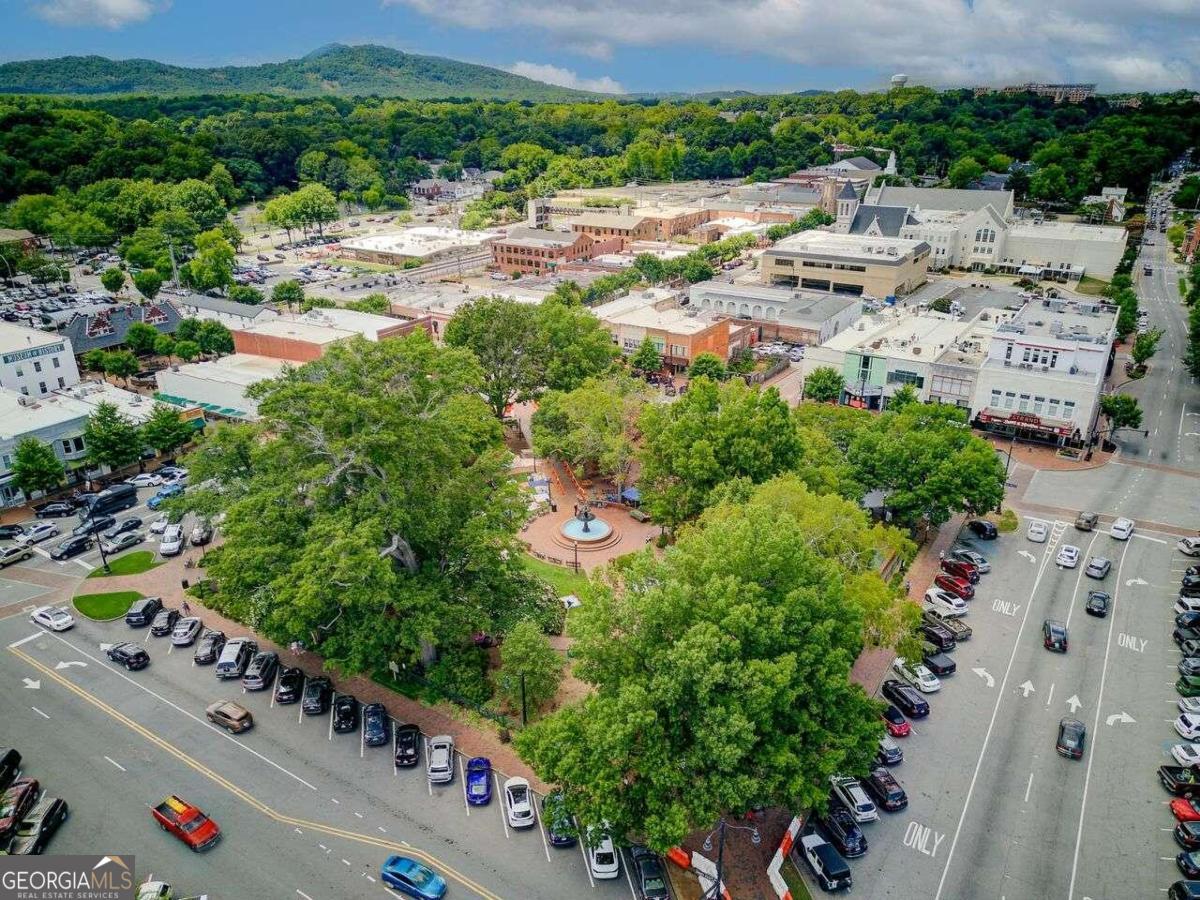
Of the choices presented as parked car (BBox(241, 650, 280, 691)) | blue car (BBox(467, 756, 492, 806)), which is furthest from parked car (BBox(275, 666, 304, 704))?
blue car (BBox(467, 756, 492, 806))

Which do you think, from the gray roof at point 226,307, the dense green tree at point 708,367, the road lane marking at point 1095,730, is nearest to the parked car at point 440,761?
the road lane marking at point 1095,730

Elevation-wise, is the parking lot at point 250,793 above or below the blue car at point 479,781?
below

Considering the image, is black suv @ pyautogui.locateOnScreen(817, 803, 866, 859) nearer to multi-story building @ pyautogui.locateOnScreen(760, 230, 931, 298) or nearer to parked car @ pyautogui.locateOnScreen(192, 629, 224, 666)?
parked car @ pyautogui.locateOnScreen(192, 629, 224, 666)

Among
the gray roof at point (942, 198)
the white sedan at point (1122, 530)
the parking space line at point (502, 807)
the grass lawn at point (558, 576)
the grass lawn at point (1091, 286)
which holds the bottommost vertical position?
the parking space line at point (502, 807)

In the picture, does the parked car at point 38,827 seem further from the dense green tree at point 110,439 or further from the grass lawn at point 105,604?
the dense green tree at point 110,439

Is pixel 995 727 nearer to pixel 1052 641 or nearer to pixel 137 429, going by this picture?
pixel 1052 641

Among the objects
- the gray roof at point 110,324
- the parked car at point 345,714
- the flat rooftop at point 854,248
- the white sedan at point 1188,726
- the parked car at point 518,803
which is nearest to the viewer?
the parked car at point 518,803

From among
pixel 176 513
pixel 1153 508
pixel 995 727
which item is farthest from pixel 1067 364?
pixel 176 513
